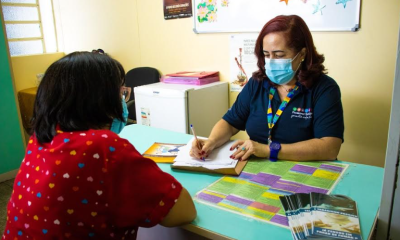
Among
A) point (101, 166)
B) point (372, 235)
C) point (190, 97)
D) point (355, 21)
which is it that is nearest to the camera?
point (101, 166)

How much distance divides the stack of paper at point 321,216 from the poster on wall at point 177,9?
100 inches

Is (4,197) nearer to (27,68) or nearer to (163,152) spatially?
(163,152)

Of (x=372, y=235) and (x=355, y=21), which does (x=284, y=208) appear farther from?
(x=355, y=21)

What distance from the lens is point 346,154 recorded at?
2686mm

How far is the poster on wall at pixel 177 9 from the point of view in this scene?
10.7 ft

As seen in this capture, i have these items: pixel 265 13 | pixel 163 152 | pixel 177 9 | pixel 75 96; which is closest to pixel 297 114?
pixel 163 152

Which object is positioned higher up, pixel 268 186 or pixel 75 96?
pixel 75 96

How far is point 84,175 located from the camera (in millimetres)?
865

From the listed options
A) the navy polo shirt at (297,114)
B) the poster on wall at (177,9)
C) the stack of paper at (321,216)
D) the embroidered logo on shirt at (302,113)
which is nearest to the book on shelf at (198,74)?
the poster on wall at (177,9)

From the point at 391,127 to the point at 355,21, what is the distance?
173cm

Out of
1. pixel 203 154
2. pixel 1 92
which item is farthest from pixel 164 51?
pixel 203 154

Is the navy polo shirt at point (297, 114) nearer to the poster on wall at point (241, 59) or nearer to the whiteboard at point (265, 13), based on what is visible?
the whiteboard at point (265, 13)

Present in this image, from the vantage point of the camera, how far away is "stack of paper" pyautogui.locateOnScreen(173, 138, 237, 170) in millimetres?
1417

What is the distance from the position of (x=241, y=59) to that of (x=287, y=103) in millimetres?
1454
